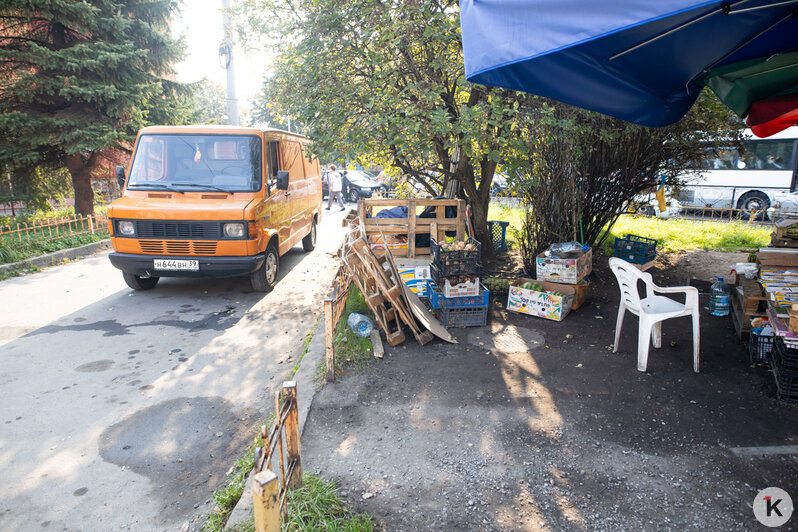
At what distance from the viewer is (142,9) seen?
1155 centimetres

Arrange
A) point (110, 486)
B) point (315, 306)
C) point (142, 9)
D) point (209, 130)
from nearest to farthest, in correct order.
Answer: point (110, 486) < point (315, 306) < point (209, 130) < point (142, 9)

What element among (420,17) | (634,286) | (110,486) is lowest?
(110,486)

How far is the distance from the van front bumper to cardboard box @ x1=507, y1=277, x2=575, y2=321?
3.57 m

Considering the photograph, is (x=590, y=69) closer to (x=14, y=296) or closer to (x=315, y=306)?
(x=315, y=306)

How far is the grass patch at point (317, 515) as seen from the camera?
235 centimetres

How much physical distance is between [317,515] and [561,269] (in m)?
4.46

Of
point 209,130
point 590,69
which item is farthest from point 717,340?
point 209,130

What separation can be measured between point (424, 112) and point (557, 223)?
8.24 feet

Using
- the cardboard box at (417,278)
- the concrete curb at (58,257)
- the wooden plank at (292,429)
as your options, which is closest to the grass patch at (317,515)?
the wooden plank at (292,429)

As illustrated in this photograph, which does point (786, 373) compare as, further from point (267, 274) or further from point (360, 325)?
point (267, 274)

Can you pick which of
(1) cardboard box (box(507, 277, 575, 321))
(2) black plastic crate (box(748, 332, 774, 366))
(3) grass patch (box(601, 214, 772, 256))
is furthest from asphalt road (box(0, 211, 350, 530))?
(3) grass patch (box(601, 214, 772, 256))

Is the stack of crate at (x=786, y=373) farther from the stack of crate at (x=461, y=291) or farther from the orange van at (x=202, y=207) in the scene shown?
the orange van at (x=202, y=207)

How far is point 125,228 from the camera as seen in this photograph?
6488mm

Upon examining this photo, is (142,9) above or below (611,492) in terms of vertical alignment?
above
